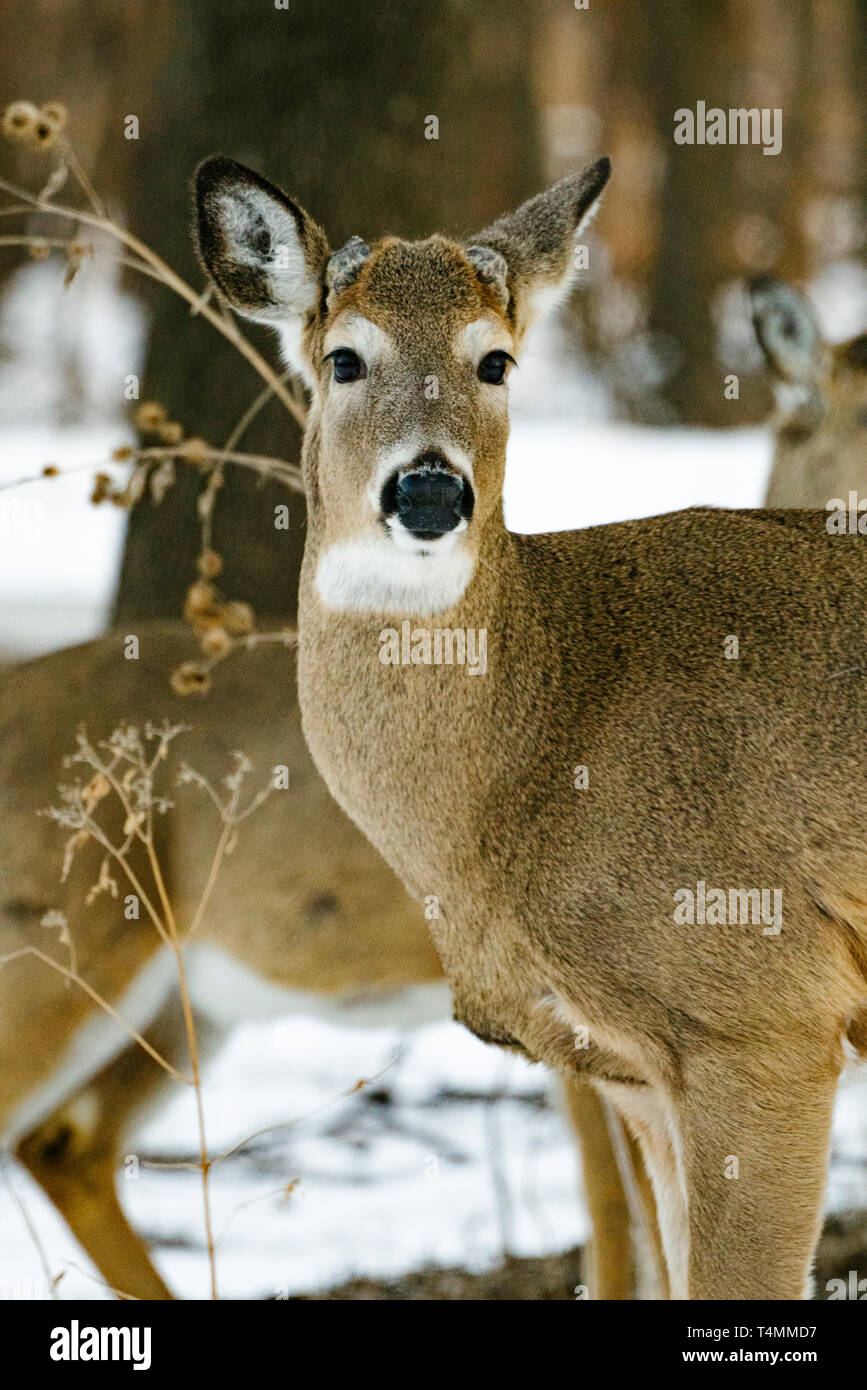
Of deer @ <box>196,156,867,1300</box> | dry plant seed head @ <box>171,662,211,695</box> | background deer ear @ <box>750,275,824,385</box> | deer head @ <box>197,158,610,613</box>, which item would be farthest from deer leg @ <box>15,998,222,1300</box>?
background deer ear @ <box>750,275,824,385</box>

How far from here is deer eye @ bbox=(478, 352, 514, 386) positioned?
377 cm

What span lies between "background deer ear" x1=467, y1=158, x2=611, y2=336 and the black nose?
72 cm

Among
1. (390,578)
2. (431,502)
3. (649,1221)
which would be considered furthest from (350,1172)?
(431,502)

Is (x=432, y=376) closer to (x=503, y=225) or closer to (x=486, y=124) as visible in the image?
(x=503, y=225)

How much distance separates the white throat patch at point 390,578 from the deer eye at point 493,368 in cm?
38

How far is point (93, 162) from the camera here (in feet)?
54.3

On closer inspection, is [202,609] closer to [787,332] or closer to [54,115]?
[54,115]

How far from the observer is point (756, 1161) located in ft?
12.0

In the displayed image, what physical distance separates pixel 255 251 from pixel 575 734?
129cm

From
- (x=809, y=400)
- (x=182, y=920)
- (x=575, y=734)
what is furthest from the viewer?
(x=809, y=400)

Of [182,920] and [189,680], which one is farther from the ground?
[189,680]

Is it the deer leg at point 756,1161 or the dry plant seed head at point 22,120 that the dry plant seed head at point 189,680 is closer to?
the dry plant seed head at point 22,120

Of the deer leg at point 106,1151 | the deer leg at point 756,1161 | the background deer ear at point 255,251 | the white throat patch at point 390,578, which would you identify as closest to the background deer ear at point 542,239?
the background deer ear at point 255,251

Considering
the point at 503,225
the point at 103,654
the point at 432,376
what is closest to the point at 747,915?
the point at 432,376
